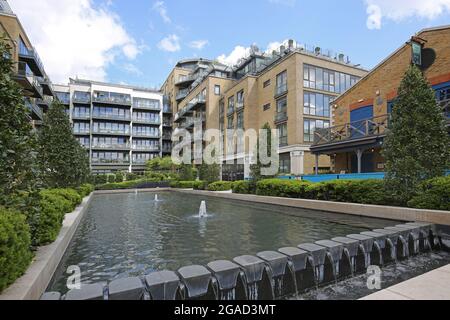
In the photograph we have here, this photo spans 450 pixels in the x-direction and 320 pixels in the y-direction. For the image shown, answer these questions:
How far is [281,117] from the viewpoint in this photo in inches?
1176

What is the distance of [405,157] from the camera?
961 cm

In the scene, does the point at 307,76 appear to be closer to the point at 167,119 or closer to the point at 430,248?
the point at 430,248

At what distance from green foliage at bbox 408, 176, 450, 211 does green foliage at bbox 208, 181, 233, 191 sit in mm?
16098

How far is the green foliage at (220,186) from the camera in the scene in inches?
952

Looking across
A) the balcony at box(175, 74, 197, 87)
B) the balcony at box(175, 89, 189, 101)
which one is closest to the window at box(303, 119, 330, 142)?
the balcony at box(175, 89, 189, 101)

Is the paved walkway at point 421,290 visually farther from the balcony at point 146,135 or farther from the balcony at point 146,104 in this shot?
the balcony at point 146,104

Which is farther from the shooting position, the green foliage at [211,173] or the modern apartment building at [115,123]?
the modern apartment building at [115,123]

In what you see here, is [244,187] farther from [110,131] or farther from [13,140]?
[110,131]

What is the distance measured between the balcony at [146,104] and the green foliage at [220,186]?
40.8 m

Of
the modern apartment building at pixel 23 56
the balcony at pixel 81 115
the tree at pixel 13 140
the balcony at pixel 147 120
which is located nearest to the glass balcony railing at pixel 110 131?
the balcony at pixel 81 115

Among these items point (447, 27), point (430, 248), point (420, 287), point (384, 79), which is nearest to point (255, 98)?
point (384, 79)

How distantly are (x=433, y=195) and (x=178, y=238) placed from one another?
8.43 m

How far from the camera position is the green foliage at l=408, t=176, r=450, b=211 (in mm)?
8128

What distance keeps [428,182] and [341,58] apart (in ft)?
104
